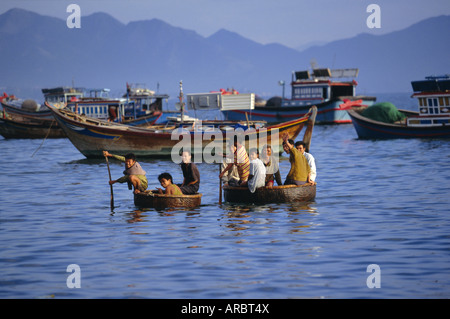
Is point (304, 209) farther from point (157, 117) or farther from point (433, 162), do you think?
point (157, 117)

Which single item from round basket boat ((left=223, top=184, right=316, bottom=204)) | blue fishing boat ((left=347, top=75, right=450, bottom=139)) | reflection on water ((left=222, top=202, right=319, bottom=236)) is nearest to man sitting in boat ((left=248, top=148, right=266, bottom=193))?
round basket boat ((left=223, top=184, right=316, bottom=204))

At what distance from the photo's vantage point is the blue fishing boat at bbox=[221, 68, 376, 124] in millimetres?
59406

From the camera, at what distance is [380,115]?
140 feet

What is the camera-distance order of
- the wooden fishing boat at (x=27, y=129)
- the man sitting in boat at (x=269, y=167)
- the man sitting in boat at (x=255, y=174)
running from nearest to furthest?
the man sitting in boat at (x=255, y=174), the man sitting in boat at (x=269, y=167), the wooden fishing boat at (x=27, y=129)

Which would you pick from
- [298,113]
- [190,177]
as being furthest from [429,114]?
[190,177]

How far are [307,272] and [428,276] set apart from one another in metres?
1.95

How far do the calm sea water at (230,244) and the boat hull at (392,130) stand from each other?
1380cm

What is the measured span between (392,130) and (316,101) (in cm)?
2358

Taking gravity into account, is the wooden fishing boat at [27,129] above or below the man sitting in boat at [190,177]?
above

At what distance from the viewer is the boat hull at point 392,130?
123ft

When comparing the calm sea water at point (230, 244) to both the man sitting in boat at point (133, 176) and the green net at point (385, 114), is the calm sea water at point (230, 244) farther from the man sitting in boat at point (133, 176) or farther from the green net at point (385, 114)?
the green net at point (385, 114)

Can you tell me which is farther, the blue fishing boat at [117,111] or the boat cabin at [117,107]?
the boat cabin at [117,107]

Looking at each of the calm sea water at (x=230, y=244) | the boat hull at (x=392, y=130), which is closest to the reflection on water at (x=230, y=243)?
the calm sea water at (x=230, y=244)

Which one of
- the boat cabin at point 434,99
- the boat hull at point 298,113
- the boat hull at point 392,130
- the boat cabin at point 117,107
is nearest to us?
the boat cabin at point 434,99
